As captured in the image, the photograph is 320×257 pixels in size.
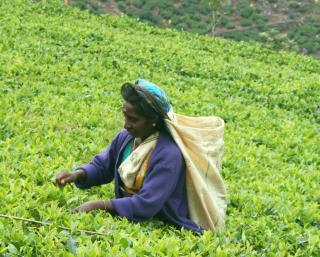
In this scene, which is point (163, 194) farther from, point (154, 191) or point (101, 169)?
point (101, 169)

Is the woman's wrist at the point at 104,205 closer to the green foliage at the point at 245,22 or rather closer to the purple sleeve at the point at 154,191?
the purple sleeve at the point at 154,191

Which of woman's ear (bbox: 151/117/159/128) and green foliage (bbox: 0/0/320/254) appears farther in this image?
woman's ear (bbox: 151/117/159/128)

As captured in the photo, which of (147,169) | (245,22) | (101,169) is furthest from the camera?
(245,22)

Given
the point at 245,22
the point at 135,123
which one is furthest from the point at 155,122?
the point at 245,22

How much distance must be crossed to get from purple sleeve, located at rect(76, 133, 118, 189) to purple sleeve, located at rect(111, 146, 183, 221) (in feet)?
1.75

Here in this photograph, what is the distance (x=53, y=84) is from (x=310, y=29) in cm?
2909

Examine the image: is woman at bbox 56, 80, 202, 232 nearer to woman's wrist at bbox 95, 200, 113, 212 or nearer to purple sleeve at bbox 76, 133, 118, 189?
woman's wrist at bbox 95, 200, 113, 212

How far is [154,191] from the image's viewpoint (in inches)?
133

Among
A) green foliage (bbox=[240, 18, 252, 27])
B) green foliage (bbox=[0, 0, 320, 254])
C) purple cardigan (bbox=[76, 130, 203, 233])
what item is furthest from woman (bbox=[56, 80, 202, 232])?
green foliage (bbox=[240, 18, 252, 27])

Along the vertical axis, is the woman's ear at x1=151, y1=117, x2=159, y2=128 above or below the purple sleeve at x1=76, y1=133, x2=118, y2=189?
above

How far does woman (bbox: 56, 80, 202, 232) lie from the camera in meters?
3.40

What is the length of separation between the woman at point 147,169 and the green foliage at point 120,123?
0.35 ft

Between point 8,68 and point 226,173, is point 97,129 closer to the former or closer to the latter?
point 226,173

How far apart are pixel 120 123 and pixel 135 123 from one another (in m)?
3.09
